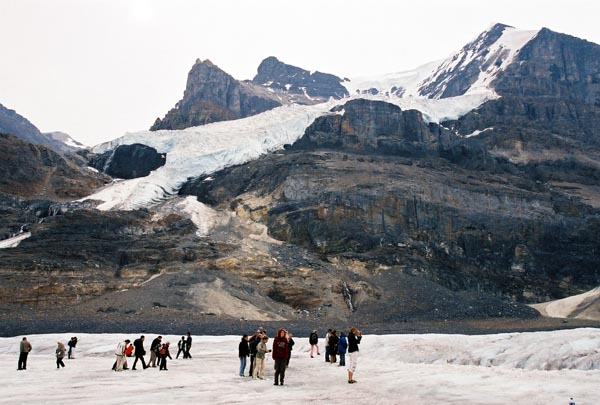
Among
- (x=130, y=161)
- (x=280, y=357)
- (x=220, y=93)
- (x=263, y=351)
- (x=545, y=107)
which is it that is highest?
(x=220, y=93)

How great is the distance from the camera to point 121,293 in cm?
5672

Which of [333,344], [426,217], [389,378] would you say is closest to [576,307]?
[426,217]

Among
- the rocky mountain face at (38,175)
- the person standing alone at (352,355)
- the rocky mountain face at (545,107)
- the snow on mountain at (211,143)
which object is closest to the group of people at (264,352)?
the person standing alone at (352,355)

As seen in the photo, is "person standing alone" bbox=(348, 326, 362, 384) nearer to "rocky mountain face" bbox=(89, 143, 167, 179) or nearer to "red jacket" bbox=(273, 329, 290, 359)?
"red jacket" bbox=(273, 329, 290, 359)

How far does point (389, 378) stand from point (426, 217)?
219 ft

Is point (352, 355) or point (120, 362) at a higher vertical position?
point (352, 355)

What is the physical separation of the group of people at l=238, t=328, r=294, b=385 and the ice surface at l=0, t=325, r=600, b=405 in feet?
1.33

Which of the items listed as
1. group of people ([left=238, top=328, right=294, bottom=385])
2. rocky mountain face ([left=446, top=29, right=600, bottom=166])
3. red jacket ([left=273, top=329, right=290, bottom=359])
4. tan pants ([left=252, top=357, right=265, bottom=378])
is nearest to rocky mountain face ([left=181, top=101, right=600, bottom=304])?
rocky mountain face ([left=446, top=29, right=600, bottom=166])

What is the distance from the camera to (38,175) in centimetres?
9750

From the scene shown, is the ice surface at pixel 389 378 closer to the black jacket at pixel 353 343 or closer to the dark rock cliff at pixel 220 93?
the black jacket at pixel 353 343

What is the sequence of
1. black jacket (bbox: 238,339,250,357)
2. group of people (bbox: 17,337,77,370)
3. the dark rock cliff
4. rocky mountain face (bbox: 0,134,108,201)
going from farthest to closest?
1. the dark rock cliff
2. rocky mountain face (bbox: 0,134,108,201)
3. group of people (bbox: 17,337,77,370)
4. black jacket (bbox: 238,339,250,357)

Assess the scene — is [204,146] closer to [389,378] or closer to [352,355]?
[352,355]

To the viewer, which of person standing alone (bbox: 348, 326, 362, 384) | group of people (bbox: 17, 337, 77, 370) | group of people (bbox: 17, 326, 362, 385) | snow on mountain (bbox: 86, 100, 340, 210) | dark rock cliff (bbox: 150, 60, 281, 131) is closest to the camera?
group of people (bbox: 17, 326, 362, 385)

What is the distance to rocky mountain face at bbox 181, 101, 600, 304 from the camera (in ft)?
241
